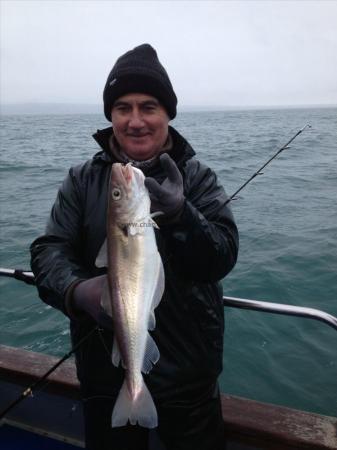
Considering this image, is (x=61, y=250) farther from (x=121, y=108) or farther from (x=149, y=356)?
(x=121, y=108)

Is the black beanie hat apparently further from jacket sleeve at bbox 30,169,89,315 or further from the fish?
the fish

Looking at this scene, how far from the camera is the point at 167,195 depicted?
7.13ft

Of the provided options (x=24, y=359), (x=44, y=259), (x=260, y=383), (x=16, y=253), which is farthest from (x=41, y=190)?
(x=44, y=259)

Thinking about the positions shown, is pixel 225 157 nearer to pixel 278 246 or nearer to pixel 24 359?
pixel 278 246

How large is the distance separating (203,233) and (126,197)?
18.3 inches

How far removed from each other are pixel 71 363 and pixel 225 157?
79.9ft

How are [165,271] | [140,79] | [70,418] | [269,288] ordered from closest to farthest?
[165,271] < [140,79] < [70,418] < [269,288]

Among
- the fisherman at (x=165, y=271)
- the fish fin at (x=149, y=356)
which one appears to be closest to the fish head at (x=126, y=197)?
the fisherman at (x=165, y=271)

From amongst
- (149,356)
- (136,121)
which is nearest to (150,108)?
(136,121)

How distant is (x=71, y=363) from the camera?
363cm

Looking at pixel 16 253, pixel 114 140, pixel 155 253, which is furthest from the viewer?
pixel 16 253

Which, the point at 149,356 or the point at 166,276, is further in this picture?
the point at 166,276

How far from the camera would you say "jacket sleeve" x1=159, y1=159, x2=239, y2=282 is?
7.39ft

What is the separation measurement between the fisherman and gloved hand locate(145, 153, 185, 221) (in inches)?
0.6
